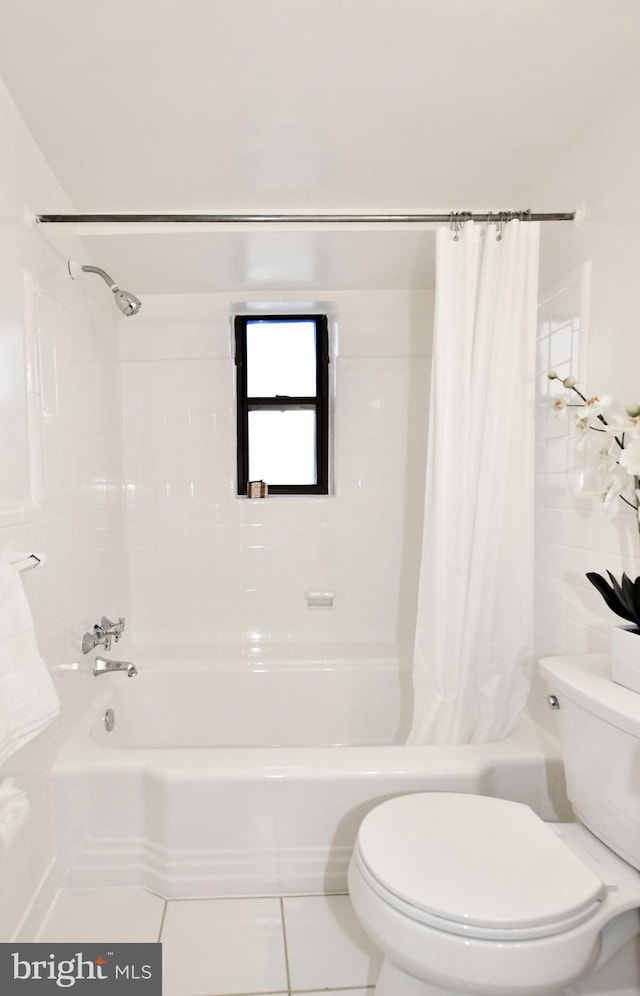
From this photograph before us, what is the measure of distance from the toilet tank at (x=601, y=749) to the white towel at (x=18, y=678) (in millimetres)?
1140

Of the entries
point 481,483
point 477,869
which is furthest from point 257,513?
point 477,869

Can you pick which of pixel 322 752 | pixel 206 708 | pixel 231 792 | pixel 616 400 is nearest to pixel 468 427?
pixel 616 400

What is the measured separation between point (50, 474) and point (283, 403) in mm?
1270

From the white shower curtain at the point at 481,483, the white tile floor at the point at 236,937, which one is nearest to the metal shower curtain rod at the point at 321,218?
the white shower curtain at the point at 481,483

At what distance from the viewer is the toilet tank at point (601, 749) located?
1168 mm

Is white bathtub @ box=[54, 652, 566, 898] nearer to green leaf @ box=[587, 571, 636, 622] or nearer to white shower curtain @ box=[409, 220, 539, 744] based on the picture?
white shower curtain @ box=[409, 220, 539, 744]

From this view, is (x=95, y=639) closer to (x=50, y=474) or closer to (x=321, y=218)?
(x=50, y=474)

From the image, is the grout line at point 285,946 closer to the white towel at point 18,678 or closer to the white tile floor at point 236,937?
the white tile floor at point 236,937

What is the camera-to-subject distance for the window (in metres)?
2.76

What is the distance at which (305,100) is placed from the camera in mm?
1509

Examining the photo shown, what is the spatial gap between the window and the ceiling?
0.63 metres

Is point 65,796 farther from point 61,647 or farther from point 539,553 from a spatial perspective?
point 539,553

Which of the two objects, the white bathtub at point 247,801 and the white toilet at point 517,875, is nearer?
the white toilet at point 517,875

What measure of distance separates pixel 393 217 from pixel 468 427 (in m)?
0.65
